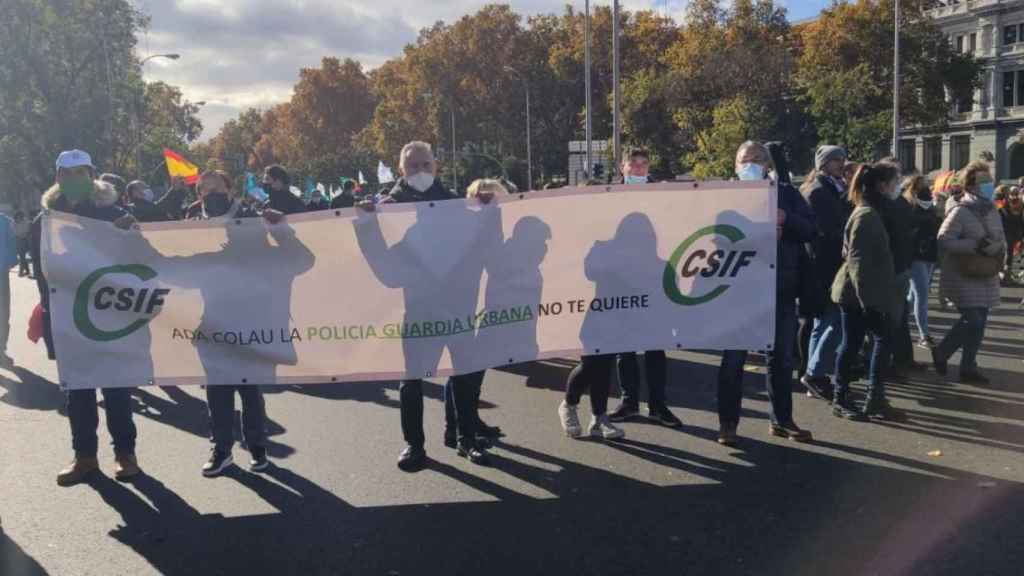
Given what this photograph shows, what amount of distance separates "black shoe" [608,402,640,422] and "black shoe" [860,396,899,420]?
160 centimetres

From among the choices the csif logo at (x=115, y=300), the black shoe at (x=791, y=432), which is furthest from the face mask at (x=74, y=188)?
the black shoe at (x=791, y=432)

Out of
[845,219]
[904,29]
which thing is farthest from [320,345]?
[904,29]

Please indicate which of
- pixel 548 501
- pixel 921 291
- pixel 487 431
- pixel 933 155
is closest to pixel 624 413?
pixel 487 431

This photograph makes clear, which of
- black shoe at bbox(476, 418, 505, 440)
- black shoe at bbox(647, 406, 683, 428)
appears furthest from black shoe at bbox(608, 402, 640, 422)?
black shoe at bbox(476, 418, 505, 440)

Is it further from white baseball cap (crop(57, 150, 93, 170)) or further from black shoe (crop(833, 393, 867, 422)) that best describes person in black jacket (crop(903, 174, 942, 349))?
white baseball cap (crop(57, 150, 93, 170))

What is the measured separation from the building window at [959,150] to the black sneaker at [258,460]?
221 ft

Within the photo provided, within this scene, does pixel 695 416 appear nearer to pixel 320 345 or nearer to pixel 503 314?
pixel 503 314

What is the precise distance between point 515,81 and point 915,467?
56664 mm

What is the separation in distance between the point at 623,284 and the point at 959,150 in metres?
67.6

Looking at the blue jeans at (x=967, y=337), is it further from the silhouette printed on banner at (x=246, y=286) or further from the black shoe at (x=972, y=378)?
the silhouette printed on banner at (x=246, y=286)

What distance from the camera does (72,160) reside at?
222 inches

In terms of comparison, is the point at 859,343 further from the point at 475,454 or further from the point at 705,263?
the point at 475,454

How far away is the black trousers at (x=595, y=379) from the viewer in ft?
19.8

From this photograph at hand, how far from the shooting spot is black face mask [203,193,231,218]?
18.9 ft
